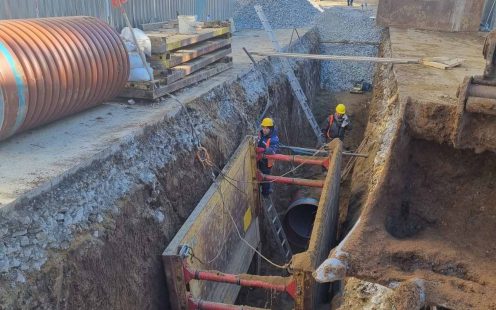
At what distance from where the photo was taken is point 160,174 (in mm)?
5543

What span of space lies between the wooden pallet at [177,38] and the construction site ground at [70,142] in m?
0.81

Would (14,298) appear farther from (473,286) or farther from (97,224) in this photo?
(473,286)

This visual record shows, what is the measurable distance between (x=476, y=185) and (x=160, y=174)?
3.68 metres

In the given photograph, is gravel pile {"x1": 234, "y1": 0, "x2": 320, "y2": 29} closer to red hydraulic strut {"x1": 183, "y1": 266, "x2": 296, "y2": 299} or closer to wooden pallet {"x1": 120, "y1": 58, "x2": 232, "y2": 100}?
wooden pallet {"x1": 120, "y1": 58, "x2": 232, "y2": 100}

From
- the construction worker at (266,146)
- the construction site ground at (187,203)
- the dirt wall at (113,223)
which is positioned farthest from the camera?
the construction worker at (266,146)

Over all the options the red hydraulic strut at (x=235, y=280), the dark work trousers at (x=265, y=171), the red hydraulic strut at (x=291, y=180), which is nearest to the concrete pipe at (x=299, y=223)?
the dark work trousers at (x=265, y=171)

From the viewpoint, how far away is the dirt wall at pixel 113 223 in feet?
11.7

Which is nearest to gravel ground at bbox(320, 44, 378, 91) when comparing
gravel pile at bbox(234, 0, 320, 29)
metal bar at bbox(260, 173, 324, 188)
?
gravel pile at bbox(234, 0, 320, 29)

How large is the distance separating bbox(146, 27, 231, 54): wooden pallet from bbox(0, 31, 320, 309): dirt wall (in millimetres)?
1083

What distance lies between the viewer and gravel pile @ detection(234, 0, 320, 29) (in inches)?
707

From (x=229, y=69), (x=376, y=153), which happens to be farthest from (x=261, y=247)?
(x=229, y=69)

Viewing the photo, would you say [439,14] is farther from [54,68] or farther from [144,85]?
[54,68]

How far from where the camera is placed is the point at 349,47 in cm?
1720

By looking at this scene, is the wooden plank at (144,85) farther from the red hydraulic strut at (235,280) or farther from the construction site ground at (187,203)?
the red hydraulic strut at (235,280)
